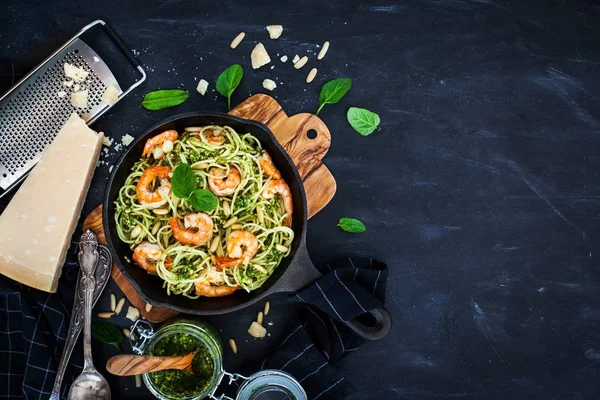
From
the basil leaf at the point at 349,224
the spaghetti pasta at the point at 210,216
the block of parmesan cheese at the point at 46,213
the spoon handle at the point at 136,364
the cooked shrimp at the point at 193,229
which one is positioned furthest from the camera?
the basil leaf at the point at 349,224

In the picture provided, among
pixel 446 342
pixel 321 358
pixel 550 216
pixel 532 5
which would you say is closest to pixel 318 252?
pixel 321 358

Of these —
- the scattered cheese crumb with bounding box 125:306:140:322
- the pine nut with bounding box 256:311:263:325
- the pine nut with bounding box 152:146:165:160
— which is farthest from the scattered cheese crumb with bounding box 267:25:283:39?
the scattered cheese crumb with bounding box 125:306:140:322

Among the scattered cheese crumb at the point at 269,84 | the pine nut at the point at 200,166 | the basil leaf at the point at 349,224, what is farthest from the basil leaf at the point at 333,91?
the pine nut at the point at 200,166

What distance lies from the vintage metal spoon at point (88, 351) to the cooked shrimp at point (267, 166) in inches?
49.4

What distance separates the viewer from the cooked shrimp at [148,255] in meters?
3.65

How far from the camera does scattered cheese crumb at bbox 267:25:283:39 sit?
13.8 feet

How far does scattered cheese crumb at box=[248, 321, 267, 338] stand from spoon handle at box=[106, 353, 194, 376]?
0.73 m

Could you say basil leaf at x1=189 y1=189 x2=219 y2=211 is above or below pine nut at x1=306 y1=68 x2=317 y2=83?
below

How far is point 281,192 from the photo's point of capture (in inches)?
150

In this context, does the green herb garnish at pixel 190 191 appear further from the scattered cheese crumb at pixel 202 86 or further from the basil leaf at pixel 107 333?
the basil leaf at pixel 107 333

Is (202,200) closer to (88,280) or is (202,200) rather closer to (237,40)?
(88,280)

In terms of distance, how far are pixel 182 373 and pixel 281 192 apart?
1385 millimetres

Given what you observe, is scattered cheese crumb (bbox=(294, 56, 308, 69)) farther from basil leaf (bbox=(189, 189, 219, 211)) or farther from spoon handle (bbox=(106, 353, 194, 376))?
spoon handle (bbox=(106, 353, 194, 376))

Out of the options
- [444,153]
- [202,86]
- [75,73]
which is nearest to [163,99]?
[202,86]
